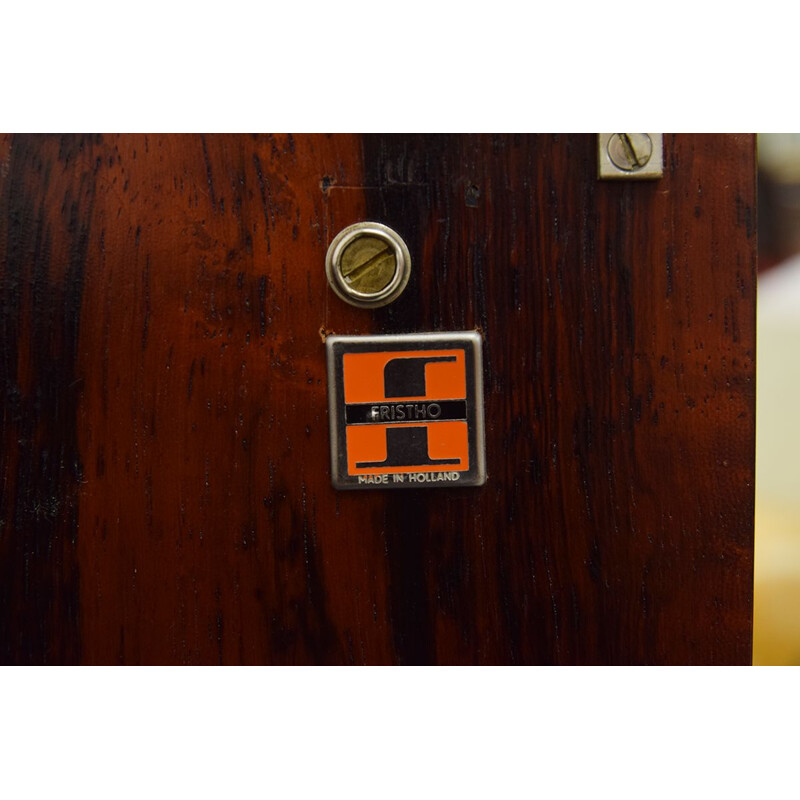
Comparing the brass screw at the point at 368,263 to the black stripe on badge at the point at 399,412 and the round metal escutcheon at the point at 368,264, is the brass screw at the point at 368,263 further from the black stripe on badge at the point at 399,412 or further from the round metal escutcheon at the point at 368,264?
the black stripe on badge at the point at 399,412

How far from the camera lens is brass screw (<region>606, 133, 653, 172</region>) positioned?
0.62 meters

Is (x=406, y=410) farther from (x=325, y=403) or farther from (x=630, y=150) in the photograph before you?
(x=630, y=150)

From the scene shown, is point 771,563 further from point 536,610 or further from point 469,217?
point 469,217

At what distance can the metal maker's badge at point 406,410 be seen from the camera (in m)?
0.62

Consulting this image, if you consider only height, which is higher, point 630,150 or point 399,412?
point 630,150

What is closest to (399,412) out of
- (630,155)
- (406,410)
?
(406,410)

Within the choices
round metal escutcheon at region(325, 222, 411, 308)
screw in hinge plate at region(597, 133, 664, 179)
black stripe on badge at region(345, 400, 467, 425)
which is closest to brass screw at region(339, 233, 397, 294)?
round metal escutcheon at region(325, 222, 411, 308)

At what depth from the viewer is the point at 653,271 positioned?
0.63m

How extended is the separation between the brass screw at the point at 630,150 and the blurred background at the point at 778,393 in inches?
4.4

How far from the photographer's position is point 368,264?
0.62m

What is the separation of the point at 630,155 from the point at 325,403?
37 cm

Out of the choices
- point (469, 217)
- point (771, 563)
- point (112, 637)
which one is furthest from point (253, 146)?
point (771, 563)
